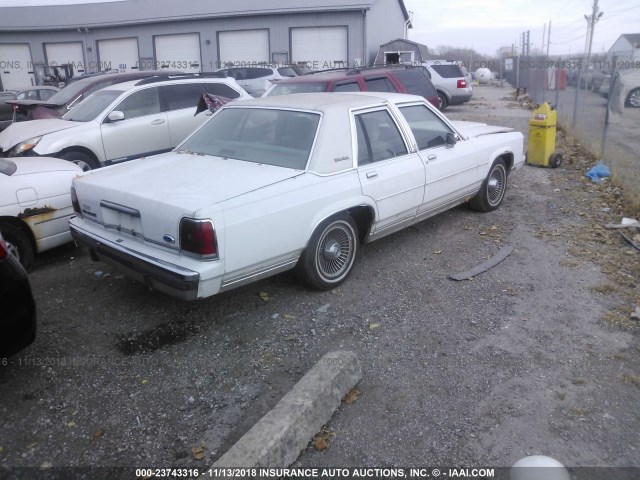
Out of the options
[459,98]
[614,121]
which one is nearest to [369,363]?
[614,121]

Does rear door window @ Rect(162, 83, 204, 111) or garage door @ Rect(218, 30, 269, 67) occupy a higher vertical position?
garage door @ Rect(218, 30, 269, 67)

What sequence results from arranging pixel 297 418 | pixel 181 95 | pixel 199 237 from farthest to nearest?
1. pixel 181 95
2. pixel 199 237
3. pixel 297 418

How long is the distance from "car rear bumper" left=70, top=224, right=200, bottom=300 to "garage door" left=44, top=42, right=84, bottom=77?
30332 millimetres

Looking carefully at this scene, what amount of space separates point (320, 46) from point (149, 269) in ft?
79.6

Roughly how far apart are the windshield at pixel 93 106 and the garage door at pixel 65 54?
2507 cm

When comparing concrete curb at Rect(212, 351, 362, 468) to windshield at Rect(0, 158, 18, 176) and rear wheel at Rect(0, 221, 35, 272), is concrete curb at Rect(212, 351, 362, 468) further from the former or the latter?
windshield at Rect(0, 158, 18, 176)

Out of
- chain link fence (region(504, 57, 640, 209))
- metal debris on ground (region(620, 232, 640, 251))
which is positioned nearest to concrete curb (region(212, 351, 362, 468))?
metal debris on ground (region(620, 232, 640, 251))

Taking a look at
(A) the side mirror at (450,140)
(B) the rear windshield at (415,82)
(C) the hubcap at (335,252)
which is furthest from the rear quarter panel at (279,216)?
(B) the rear windshield at (415,82)

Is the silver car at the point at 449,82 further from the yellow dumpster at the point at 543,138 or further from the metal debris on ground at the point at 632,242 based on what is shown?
the metal debris on ground at the point at 632,242

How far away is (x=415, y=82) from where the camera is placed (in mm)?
9820

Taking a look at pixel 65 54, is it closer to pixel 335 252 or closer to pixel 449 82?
pixel 449 82

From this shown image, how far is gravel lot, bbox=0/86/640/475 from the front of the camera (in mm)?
2930

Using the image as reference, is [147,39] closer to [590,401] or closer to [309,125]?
[309,125]

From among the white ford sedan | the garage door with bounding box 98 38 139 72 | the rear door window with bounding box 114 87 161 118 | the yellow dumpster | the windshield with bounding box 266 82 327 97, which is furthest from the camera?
the garage door with bounding box 98 38 139 72
